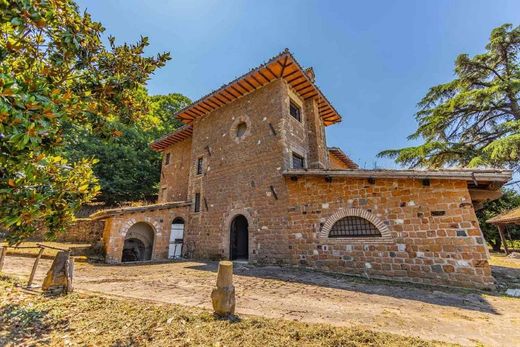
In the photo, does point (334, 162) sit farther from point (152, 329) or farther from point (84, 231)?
point (84, 231)

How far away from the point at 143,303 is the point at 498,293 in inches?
295

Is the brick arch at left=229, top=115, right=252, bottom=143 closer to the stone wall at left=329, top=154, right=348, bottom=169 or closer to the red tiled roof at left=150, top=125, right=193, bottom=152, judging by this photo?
the red tiled roof at left=150, top=125, right=193, bottom=152

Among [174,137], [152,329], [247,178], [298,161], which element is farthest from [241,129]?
[152,329]

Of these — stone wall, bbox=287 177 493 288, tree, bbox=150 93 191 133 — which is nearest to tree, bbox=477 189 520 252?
stone wall, bbox=287 177 493 288

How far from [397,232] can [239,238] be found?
7.00 m

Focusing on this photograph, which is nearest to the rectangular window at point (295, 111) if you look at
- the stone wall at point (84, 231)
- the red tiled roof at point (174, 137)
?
the red tiled roof at point (174, 137)

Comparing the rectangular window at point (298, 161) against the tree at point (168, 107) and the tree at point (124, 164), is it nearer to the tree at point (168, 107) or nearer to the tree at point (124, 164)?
the tree at point (124, 164)

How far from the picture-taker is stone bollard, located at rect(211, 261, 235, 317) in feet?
11.0

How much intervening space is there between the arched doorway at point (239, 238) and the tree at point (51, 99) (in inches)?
294

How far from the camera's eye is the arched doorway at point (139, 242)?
11.6m

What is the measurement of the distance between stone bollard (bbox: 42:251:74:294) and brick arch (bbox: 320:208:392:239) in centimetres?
668

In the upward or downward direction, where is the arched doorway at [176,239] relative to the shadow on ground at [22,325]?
upward

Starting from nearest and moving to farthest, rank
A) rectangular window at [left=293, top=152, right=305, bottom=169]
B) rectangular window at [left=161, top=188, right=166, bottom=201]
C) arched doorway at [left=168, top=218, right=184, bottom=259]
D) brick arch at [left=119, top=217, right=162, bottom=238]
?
rectangular window at [left=293, top=152, right=305, bottom=169] → brick arch at [left=119, top=217, right=162, bottom=238] → arched doorway at [left=168, top=218, right=184, bottom=259] → rectangular window at [left=161, top=188, right=166, bottom=201]

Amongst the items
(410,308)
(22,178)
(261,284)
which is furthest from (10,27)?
(410,308)
